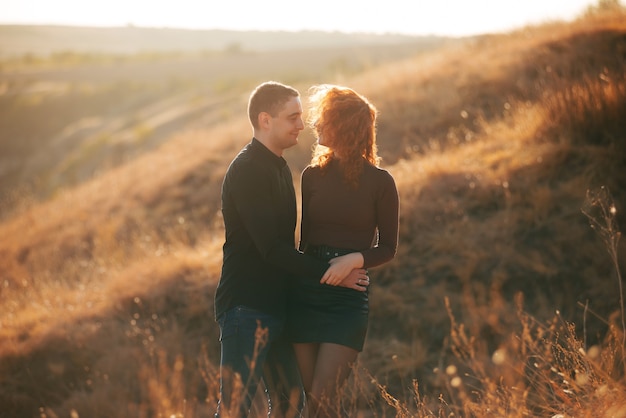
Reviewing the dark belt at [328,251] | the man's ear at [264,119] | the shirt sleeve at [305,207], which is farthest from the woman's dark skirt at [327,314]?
the man's ear at [264,119]

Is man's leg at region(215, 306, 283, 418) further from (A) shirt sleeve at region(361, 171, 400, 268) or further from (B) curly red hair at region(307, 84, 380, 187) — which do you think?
(B) curly red hair at region(307, 84, 380, 187)

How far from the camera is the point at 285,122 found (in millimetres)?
3576

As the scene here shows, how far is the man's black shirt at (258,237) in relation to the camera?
334 centimetres

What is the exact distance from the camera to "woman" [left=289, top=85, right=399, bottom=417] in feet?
11.4

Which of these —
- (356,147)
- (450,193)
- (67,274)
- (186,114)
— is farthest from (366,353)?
(186,114)

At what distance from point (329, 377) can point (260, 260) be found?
80 cm

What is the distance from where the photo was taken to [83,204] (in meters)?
14.7

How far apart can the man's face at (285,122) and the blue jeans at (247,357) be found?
105 centimetres

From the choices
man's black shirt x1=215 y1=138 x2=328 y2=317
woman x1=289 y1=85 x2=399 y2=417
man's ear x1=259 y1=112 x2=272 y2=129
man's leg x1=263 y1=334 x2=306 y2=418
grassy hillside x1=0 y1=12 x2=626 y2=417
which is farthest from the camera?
grassy hillside x1=0 y1=12 x2=626 y2=417

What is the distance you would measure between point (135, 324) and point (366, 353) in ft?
9.07

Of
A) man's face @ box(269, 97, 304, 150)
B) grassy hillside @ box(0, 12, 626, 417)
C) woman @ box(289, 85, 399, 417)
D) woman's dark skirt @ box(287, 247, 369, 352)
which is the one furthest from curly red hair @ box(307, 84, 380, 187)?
grassy hillside @ box(0, 12, 626, 417)

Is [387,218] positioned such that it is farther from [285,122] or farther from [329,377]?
[329,377]

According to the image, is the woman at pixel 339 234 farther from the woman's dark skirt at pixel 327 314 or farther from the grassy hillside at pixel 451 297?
the grassy hillside at pixel 451 297

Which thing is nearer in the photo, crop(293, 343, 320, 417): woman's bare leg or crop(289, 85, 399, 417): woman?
crop(289, 85, 399, 417): woman
